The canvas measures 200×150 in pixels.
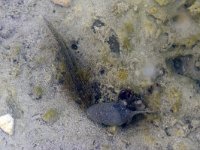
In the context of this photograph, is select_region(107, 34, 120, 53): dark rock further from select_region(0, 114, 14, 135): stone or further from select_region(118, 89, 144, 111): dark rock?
select_region(0, 114, 14, 135): stone

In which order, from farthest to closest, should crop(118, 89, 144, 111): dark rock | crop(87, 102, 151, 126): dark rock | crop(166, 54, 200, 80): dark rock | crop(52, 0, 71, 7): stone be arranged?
crop(52, 0, 71, 7): stone < crop(166, 54, 200, 80): dark rock < crop(118, 89, 144, 111): dark rock < crop(87, 102, 151, 126): dark rock

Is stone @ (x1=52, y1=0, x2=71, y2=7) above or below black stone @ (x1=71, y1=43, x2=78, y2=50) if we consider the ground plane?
above

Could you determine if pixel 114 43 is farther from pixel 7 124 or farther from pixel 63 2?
pixel 7 124

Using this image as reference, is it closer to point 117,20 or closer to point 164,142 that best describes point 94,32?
point 117,20

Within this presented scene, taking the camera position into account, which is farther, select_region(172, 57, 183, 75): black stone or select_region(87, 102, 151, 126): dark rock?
select_region(172, 57, 183, 75): black stone

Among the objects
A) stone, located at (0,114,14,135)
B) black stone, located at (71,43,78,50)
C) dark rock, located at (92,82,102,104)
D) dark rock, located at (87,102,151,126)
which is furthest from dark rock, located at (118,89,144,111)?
stone, located at (0,114,14,135)

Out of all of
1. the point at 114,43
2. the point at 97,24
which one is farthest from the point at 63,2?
the point at 114,43

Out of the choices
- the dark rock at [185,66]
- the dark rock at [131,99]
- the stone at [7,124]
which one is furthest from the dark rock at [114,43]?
the stone at [7,124]

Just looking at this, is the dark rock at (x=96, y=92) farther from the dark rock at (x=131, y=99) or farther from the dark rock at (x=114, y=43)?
the dark rock at (x=114, y=43)
